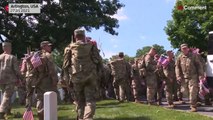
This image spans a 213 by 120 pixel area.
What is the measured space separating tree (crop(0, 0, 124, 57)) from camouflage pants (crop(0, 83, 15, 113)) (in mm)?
19376

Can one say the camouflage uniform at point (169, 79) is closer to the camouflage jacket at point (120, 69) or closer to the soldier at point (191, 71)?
the soldier at point (191, 71)

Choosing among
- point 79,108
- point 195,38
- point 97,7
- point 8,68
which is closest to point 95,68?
point 79,108

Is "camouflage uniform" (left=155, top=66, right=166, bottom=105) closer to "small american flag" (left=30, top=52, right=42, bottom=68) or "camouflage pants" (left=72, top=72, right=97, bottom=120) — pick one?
"small american flag" (left=30, top=52, right=42, bottom=68)

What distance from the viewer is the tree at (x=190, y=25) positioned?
45197mm

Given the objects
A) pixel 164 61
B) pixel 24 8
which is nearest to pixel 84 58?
pixel 164 61

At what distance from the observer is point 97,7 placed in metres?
35.9

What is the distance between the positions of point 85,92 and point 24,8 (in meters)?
17.4

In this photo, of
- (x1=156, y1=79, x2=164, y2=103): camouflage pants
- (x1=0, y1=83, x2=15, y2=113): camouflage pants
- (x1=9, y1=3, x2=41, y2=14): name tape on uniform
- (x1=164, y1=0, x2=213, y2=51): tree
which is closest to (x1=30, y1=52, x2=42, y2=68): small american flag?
(x1=0, y1=83, x2=15, y2=113): camouflage pants

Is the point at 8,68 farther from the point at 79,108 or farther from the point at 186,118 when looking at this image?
the point at 186,118

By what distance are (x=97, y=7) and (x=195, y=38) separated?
1384 cm

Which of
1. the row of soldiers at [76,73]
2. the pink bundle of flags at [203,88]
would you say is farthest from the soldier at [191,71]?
the row of soldiers at [76,73]

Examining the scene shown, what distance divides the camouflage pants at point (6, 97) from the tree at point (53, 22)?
19.4 metres

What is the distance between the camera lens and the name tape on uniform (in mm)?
27016

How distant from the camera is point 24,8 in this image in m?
→ 26.5
